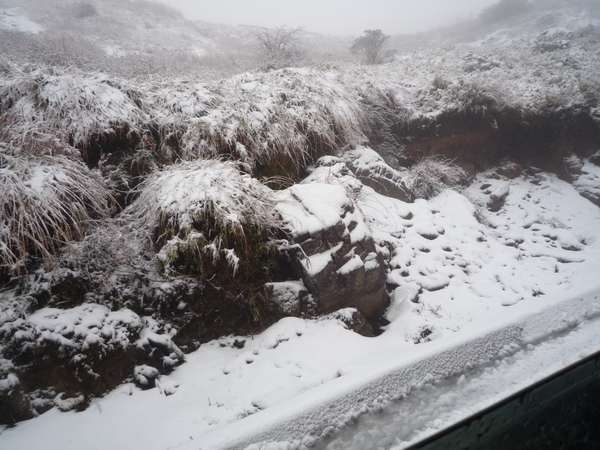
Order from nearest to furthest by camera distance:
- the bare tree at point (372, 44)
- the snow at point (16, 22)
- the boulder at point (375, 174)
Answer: the boulder at point (375, 174) → the snow at point (16, 22) → the bare tree at point (372, 44)

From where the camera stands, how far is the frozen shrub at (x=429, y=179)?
4242mm

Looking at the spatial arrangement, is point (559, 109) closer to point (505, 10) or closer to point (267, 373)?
point (267, 373)

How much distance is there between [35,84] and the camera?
8.56 feet

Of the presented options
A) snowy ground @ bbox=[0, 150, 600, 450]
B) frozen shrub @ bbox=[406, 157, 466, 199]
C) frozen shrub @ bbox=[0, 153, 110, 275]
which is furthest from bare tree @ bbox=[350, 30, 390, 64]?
frozen shrub @ bbox=[0, 153, 110, 275]

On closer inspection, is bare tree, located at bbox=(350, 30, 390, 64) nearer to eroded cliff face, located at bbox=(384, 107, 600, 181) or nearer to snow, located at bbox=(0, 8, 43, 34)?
eroded cliff face, located at bbox=(384, 107, 600, 181)

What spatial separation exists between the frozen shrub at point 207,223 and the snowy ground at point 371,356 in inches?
22.5

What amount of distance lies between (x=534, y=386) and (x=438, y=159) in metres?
4.88

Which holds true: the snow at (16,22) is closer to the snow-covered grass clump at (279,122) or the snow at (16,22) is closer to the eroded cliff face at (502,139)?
the snow-covered grass clump at (279,122)

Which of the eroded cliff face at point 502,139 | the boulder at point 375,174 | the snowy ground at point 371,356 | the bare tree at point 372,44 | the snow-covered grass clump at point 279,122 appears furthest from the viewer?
the bare tree at point 372,44

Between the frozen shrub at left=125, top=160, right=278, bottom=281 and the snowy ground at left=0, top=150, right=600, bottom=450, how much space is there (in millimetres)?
571

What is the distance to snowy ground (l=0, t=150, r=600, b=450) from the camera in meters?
1.39

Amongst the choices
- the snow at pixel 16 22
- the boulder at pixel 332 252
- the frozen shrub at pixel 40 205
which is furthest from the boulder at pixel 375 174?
the snow at pixel 16 22

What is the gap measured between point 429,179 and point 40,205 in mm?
4346

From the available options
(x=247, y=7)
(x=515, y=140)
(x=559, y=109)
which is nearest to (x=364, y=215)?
(x=515, y=140)
